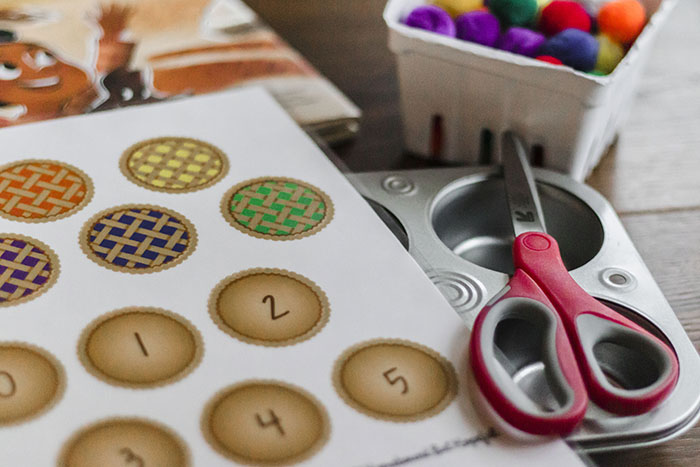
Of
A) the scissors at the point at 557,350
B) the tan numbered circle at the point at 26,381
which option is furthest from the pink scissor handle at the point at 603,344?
the tan numbered circle at the point at 26,381

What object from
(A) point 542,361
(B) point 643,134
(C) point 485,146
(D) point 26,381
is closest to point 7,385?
(D) point 26,381

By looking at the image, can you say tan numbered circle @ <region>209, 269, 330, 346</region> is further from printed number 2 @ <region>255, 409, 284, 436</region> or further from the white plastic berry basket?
the white plastic berry basket

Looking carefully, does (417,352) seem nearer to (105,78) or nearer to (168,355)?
(168,355)

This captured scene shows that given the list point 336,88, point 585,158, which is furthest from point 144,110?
point 585,158

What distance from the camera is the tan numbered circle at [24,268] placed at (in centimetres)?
39

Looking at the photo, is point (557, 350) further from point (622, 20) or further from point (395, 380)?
point (622, 20)

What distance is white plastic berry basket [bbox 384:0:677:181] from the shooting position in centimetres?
49

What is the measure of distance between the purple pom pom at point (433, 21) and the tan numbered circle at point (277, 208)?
0.14 meters

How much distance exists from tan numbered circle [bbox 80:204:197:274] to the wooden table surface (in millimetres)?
168

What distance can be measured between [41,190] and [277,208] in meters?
0.14

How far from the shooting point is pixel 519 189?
50cm

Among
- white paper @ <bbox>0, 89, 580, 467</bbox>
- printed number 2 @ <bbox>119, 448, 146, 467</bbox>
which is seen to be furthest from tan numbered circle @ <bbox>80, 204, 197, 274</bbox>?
printed number 2 @ <bbox>119, 448, 146, 467</bbox>

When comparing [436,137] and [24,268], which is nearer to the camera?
[24,268]

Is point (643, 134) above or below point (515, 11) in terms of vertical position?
below
